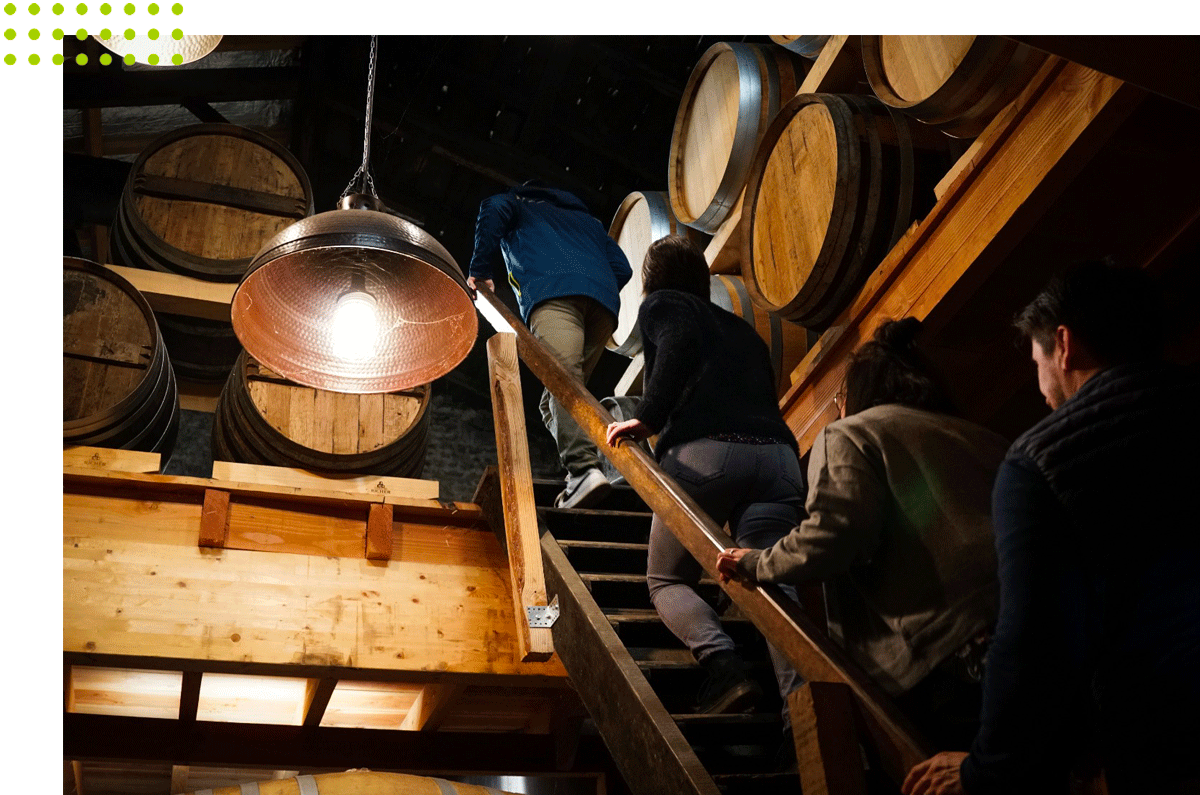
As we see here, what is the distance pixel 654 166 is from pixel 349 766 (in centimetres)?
606

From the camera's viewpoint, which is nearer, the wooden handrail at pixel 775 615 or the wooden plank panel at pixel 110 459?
the wooden handrail at pixel 775 615

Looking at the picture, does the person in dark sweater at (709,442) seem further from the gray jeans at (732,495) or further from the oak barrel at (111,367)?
the oak barrel at (111,367)

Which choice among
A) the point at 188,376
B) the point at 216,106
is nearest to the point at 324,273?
the point at 188,376

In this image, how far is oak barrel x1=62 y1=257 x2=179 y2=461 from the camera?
483 cm

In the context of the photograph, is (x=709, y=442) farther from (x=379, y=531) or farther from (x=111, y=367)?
(x=111, y=367)

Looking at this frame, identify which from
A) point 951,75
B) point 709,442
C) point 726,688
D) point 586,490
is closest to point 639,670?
point 726,688

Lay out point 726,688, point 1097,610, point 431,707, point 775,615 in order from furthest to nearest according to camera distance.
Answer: point 431,707
point 726,688
point 775,615
point 1097,610

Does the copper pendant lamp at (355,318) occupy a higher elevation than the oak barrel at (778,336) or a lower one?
lower

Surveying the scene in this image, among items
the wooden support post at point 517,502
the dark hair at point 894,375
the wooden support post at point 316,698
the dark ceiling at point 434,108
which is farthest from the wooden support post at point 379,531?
the dark ceiling at point 434,108


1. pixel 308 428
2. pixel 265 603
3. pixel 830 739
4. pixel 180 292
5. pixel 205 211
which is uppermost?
pixel 205 211

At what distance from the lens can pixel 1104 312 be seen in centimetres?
189

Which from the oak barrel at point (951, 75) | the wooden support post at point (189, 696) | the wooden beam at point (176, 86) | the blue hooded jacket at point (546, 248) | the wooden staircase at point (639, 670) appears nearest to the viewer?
the wooden staircase at point (639, 670)

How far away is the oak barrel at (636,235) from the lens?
6359 mm

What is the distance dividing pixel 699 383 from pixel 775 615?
1.16 m
